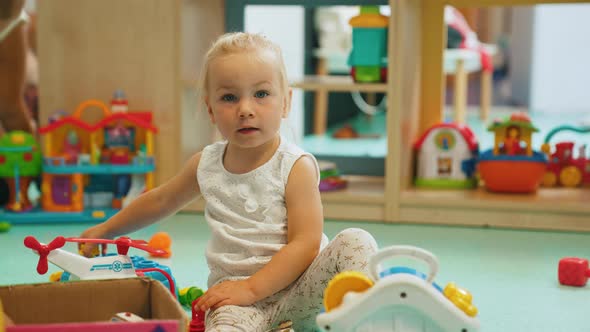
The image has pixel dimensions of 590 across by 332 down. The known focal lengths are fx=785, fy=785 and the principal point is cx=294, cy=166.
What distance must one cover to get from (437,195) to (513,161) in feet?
0.73

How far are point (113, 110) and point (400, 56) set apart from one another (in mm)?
740

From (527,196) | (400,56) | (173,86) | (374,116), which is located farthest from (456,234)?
(374,116)

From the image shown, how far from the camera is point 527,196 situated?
6.63ft

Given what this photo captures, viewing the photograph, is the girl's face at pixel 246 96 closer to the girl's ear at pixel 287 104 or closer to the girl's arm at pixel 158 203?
the girl's ear at pixel 287 104

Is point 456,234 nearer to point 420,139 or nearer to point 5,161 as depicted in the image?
point 420,139

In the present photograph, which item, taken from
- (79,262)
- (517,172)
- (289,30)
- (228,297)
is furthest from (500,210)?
(289,30)

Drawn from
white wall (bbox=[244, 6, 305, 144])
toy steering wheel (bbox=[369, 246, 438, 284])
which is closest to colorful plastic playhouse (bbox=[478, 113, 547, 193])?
white wall (bbox=[244, 6, 305, 144])

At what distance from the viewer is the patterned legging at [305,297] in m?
1.02

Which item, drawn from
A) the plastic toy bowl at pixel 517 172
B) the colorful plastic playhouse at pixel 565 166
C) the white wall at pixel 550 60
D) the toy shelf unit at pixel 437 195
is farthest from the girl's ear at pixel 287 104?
the white wall at pixel 550 60

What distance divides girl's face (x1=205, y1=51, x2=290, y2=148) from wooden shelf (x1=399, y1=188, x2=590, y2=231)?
0.93 metres

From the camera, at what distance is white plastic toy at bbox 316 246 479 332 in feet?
2.76

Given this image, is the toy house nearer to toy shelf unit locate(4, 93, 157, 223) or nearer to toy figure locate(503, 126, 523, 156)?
toy shelf unit locate(4, 93, 157, 223)

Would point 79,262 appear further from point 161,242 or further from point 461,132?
point 461,132

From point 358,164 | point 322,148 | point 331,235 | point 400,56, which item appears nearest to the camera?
point 331,235
